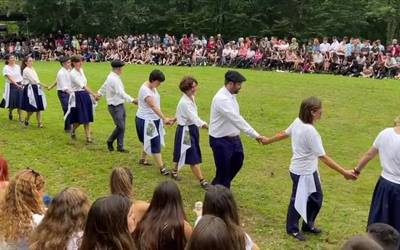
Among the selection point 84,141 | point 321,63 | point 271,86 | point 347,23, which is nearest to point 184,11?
point 347,23

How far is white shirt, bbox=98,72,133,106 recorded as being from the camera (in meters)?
10.1

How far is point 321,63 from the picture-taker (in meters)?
24.0

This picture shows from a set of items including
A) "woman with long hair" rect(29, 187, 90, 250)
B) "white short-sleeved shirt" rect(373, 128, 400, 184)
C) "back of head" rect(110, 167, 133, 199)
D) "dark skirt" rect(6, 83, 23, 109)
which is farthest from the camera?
"dark skirt" rect(6, 83, 23, 109)

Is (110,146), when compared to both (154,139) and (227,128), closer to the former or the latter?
(154,139)

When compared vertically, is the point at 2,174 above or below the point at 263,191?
above

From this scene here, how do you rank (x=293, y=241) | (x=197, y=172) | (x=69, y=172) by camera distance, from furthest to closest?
(x=69, y=172) → (x=197, y=172) → (x=293, y=241)

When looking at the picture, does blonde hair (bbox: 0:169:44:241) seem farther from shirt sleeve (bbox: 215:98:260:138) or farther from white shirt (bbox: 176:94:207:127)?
white shirt (bbox: 176:94:207:127)

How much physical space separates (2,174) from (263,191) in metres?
4.27

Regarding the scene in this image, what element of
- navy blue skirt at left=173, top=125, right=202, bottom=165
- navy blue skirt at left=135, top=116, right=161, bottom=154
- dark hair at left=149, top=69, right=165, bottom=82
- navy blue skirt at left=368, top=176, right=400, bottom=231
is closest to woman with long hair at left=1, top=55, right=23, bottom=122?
navy blue skirt at left=135, top=116, right=161, bottom=154

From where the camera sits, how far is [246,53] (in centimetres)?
2608

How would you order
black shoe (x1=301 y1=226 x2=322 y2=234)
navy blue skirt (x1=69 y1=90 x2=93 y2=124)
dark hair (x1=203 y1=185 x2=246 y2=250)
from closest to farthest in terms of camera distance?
dark hair (x1=203 y1=185 x2=246 y2=250) → black shoe (x1=301 y1=226 x2=322 y2=234) → navy blue skirt (x1=69 y1=90 x2=93 y2=124)

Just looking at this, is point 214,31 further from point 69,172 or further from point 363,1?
point 69,172

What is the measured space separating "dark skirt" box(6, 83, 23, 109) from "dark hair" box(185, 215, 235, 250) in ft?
34.3

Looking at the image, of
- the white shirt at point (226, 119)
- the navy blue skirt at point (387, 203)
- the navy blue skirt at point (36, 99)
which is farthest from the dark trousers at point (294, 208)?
the navy blue skirt at point (36, 99)
